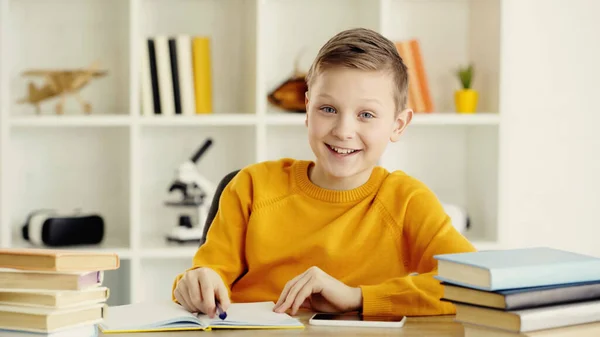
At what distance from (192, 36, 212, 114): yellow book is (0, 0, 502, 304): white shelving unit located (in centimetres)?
9

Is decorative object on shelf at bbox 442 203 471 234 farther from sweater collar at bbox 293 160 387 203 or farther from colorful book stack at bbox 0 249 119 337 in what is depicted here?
colorful book stack at bbox 0 249 119 337

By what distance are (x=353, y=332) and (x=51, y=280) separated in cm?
46

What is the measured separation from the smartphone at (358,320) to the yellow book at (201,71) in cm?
181

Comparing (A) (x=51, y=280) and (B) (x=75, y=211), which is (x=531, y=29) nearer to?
(B) (x=75, y=211)

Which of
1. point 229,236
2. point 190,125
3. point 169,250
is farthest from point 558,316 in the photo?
point 190,125

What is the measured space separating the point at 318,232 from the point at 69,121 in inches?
62.5

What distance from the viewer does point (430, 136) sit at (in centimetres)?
339

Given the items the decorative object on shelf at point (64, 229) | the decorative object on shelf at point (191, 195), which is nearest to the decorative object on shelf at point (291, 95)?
the decorative object on shelf at point (191, 195)

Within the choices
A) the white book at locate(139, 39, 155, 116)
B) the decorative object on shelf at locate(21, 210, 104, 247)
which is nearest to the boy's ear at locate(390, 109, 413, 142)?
the white book at locate(139, 39, 155, 116)

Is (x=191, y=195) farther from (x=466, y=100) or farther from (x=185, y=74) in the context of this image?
(x=466, y=100)

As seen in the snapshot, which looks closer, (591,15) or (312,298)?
(312,298)

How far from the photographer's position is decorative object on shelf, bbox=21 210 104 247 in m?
2.99

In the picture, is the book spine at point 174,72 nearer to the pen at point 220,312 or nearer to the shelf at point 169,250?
the shelf at point 169,250

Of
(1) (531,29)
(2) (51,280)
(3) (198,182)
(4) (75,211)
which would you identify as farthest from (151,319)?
(1) (531,29)
